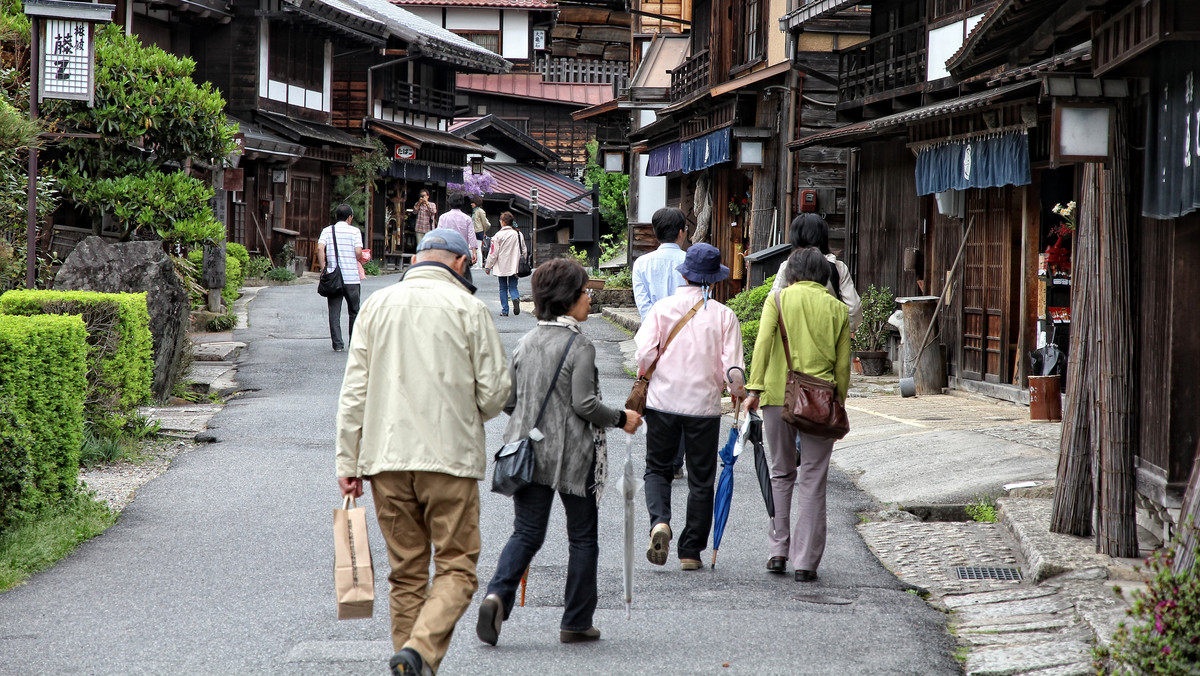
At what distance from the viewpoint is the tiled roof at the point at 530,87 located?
50688 mm

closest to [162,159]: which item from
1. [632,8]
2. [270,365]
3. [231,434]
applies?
[270,365]

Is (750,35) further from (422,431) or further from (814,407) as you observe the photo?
(422,431)

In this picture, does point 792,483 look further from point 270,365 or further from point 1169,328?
point 270,365

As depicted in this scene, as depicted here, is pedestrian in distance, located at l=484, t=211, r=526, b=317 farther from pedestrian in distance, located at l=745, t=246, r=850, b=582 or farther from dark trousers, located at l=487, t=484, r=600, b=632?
dark trousers, located at l=487, t=484, r=600, b=632

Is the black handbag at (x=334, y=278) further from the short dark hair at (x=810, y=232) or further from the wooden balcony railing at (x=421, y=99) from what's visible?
the wooden balcony railing at (x=421, y=99)

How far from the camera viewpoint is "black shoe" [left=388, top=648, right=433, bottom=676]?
4.19m

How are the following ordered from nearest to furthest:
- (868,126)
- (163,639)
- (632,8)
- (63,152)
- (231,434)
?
1. (163,639)
2. (231,434)
3. (868,126)
4. (63,152)
5. (632,8)

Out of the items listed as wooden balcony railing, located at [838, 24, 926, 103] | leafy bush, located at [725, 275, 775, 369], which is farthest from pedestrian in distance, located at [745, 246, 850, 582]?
wooden balcony railing, located at [838, 24, 926, 103]

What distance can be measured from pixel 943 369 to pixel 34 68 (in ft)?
33.2

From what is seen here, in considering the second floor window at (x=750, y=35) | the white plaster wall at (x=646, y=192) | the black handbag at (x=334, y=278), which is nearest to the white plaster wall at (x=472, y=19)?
the white plaster wall at (x=646, y=192)

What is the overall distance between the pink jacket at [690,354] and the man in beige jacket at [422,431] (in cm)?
207

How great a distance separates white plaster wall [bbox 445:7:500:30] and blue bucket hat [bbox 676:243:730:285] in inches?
1655

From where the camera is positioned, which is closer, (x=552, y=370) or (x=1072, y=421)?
(x=552, y=370)

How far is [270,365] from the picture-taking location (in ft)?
49.2
